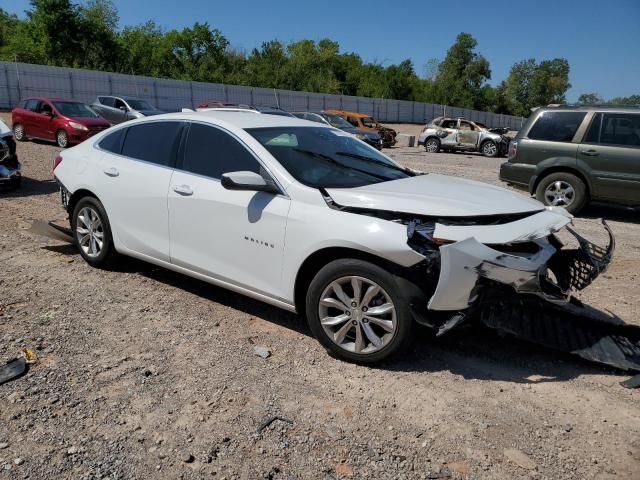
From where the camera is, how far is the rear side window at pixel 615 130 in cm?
850

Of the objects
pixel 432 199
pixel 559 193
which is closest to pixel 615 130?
pixel 559 193

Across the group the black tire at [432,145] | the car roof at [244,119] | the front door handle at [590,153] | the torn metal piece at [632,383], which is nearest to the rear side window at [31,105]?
the car roof at [244,119]

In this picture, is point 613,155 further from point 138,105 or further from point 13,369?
point 138,105

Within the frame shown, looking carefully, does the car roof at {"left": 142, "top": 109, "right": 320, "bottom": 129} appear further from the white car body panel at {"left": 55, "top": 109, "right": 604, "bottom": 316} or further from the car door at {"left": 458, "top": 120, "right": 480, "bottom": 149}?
the car door at {"left": 458, "top": 120, "right": 480, "bottom": 149}

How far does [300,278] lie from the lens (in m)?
3.74

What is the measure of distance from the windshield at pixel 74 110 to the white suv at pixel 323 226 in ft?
43.5

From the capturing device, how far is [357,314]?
3498 millimetres

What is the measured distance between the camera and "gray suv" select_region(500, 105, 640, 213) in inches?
335

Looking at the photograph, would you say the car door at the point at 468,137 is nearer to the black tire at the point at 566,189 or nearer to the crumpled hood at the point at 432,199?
the black tire at the point at 566,189

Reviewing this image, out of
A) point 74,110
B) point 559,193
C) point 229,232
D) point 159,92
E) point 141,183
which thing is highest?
point 159,92

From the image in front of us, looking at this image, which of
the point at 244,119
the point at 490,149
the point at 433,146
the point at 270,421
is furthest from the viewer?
the point at 433,146

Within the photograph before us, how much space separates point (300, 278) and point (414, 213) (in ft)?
3.00

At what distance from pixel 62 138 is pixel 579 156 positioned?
14.3 m

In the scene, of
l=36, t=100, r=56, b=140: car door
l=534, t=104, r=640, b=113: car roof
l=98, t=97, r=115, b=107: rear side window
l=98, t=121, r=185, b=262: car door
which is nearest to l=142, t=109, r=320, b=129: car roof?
l=98, t=121, r=185, b=262: car door
